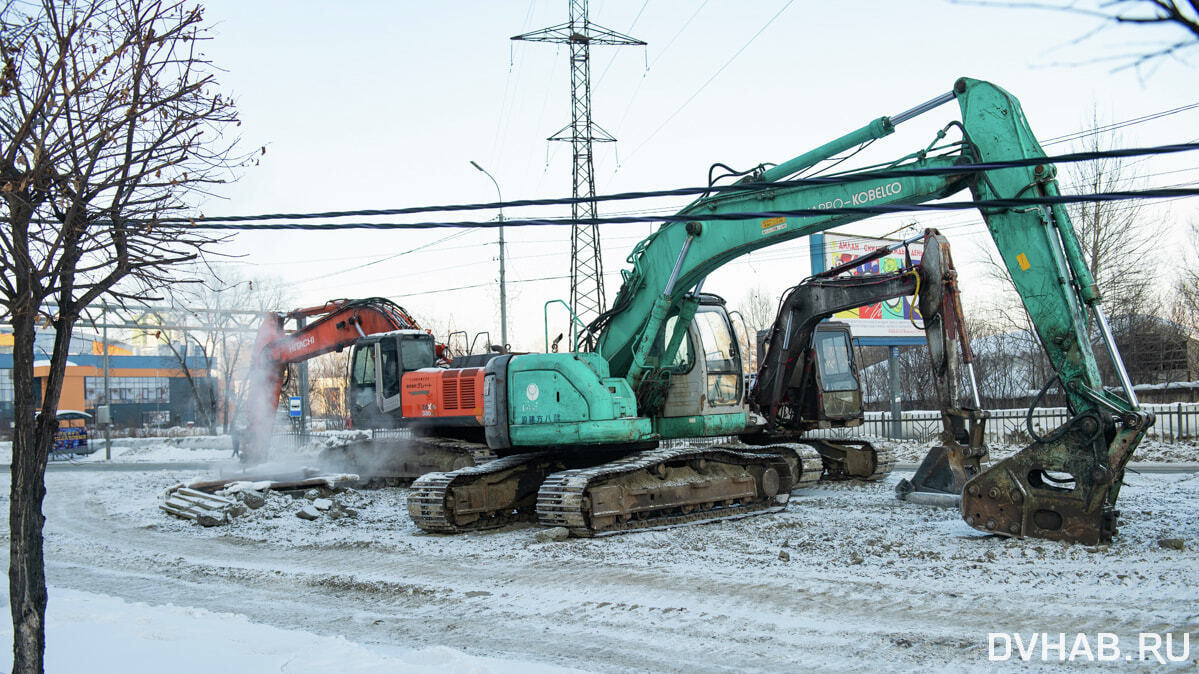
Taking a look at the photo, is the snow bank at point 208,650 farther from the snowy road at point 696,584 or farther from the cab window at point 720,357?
the cab window at point 720,357

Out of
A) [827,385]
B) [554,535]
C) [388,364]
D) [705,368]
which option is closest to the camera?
[554,535]

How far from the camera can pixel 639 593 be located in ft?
24.4

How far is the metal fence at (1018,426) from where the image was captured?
72.6 feet

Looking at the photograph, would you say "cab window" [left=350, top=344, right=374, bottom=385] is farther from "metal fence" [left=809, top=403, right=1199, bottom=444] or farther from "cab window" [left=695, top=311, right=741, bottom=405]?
"metal fence" [left=809, top=403, right=1199, bottom=444]

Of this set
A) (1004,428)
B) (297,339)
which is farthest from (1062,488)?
(1004,428)

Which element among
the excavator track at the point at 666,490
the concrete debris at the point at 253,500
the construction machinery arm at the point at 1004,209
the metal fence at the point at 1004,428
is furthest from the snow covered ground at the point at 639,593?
the metal fence at the point at 1004,428

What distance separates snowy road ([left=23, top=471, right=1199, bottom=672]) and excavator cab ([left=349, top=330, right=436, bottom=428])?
506cm

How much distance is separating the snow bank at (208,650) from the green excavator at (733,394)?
13.4 feet

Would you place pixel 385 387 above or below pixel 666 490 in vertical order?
above

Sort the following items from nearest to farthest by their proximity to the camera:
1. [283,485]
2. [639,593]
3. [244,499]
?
1. [639,593]
2. [244,499]
3. [283,485]

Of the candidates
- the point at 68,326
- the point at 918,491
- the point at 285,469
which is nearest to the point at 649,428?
the point at 918,491

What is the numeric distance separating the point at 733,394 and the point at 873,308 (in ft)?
53.6

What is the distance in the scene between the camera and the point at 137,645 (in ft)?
19.1

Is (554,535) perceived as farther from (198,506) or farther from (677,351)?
(198,506)
